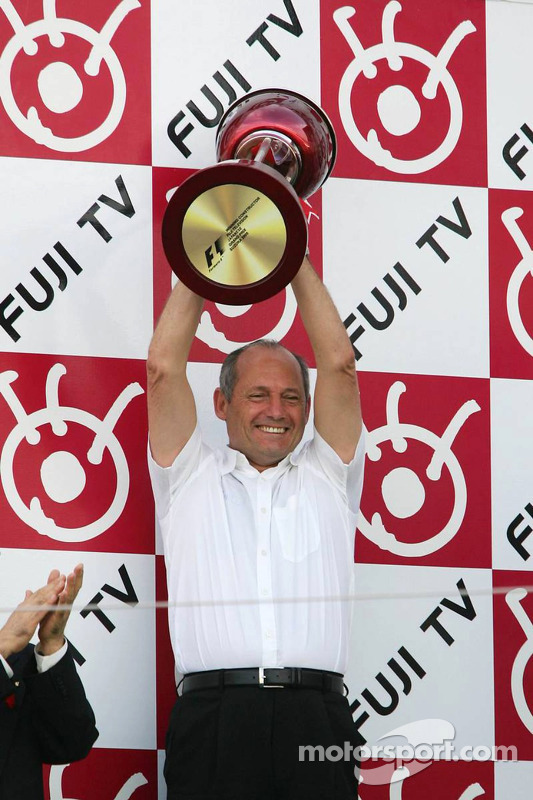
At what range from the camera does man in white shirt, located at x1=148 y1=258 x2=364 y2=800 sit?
3014 mm

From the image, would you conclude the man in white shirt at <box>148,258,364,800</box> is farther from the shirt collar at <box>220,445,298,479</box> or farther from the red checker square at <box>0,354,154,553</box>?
the red checker square at <box>0,354,154,553</box>

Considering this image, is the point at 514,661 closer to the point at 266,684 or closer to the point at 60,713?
the point at 266,684

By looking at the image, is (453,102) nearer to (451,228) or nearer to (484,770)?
(451,228)

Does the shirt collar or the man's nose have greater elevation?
the man's nose

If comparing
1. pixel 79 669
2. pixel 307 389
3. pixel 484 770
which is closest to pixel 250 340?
pixel 307 389

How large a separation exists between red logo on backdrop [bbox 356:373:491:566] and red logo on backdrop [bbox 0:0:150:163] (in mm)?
841

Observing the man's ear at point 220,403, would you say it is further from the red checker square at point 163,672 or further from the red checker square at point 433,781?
the red checker square at point 433,781

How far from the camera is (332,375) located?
328 cm

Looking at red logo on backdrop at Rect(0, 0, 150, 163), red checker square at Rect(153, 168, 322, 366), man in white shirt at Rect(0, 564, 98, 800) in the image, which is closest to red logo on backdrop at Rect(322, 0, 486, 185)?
red checker square at Rect(153, 168, 322, 366)

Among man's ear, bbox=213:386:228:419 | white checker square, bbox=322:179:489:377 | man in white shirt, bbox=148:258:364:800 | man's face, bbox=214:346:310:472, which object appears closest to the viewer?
man in white shirt, bbox=148:258:364:800

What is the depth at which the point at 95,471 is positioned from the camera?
352 centimetres

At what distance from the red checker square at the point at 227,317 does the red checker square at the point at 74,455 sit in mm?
171

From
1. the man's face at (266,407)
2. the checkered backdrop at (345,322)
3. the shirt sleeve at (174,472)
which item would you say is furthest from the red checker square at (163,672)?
the man's face at (266,407)

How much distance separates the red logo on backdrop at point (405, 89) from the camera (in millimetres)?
3799
